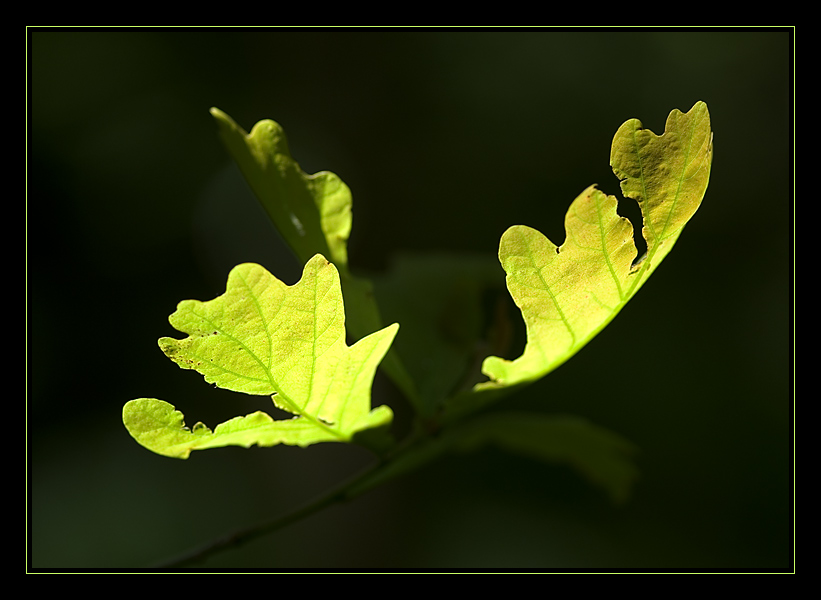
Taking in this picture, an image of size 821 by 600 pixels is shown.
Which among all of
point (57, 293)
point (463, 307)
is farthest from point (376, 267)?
point (463, 307)

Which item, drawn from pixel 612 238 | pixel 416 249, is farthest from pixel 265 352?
pixel 416 249

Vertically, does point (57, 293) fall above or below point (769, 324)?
above

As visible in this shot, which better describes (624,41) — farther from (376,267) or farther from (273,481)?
(273,481)

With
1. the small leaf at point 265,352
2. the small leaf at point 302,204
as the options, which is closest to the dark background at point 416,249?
the small leaf at point 302,204

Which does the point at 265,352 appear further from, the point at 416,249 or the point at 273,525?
the point at 416,249

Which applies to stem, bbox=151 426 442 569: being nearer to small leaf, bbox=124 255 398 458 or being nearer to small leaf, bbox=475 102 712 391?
small leaf, bbox=124 255 398 458

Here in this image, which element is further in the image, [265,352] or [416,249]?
[416,249]

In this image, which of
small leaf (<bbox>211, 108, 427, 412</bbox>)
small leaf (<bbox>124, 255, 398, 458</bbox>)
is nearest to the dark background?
small leaf (<bbox>211, 108, 427, 412</bbox>)
